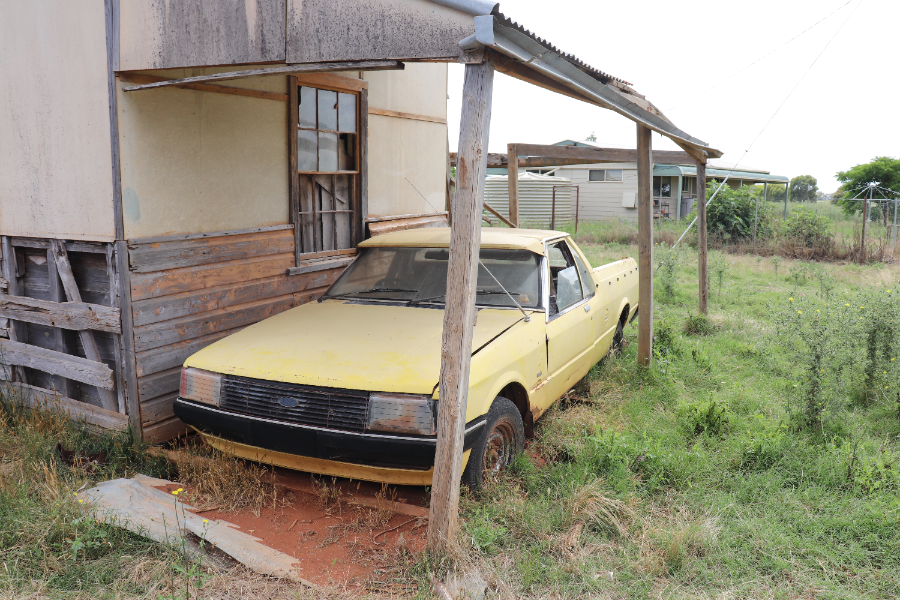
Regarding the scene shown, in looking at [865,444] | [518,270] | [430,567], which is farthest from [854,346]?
[430,567]

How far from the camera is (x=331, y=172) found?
6820mm

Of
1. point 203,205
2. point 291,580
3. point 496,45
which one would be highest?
point 496,45

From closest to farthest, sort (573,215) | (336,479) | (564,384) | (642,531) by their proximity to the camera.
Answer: (642,531) < (336,479) < (564,384) < (573,215)

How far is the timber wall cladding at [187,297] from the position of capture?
4.74 meters

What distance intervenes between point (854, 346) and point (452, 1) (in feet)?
15.6

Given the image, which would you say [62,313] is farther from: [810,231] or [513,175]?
[810,231]

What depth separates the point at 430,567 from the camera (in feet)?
10.5

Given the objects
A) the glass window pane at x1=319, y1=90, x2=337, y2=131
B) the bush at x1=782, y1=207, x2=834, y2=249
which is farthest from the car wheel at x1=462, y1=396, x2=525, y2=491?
the bush at x1=782, y1=207, x2=834, y2=249

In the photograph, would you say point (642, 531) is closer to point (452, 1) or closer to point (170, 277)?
point (452, 1)

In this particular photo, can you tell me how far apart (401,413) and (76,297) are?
300 centimetres

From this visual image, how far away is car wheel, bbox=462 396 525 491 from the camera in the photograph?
3764 millimetres

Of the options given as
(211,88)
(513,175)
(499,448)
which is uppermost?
(211,88)

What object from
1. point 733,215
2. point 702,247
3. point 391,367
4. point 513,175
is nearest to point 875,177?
point 733,215

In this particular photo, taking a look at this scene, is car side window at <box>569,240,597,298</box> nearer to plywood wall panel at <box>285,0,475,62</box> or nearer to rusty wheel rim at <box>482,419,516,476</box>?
rusty wheel rim at <box>482,419,516,476</box>
